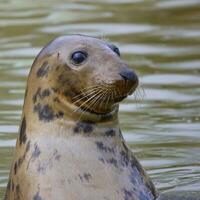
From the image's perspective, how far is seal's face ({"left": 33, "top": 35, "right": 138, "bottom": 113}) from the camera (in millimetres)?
7605

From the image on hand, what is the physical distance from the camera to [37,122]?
7.83 m

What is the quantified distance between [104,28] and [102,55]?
727 centimetres

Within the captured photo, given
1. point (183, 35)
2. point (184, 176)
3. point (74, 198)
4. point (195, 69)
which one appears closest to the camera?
point (74, 198)

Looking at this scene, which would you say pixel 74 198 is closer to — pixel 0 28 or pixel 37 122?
pixel 37 122

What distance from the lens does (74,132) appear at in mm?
7828

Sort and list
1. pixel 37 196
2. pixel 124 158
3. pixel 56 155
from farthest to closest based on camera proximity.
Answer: pixel 124 158 → pixel 56 155 → pixel 37 196

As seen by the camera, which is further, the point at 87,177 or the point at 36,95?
the point at 36,95

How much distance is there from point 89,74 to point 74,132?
1.11ft

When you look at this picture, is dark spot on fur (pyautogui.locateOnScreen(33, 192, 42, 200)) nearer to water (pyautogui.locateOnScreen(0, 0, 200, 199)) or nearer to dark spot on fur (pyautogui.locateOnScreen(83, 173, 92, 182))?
dark spot on fur (pyautogui.locateOnScreen(83, 173, 92, 182))

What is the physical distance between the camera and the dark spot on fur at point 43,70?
7.89 meters

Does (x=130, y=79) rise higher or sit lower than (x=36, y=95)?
higher

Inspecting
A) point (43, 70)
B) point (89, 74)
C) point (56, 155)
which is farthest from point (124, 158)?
point (43, 70)

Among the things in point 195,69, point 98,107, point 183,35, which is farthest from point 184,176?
point 183,35

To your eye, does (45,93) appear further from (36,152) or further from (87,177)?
(87,177)
